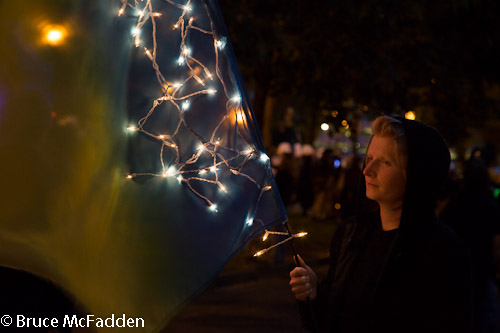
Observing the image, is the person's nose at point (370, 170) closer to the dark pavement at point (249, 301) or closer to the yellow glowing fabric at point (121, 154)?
the yellow glowing fabric at point (121, 154)

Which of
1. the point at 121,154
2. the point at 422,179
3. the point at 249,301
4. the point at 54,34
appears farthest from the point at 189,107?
the point at 249,301

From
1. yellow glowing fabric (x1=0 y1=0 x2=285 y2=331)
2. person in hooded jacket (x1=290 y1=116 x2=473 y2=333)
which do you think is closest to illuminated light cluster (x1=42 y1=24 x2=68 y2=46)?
yellow glowing fabric (x1=0 y1=0 x2=285 y2=331)

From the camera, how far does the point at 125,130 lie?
2.58 meters

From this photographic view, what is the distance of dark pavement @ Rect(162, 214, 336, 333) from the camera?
26.6 ft

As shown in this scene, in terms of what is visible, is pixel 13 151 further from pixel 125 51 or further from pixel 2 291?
pixel 2 291

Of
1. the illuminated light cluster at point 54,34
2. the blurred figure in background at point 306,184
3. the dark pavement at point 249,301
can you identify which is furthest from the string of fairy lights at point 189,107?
the blurred figure in background at point 306,184

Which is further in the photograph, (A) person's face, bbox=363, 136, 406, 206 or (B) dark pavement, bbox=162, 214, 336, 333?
(B) dark pavement, bbox=162, 214, 336, 333

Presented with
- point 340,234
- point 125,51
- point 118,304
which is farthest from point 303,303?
point 125,51

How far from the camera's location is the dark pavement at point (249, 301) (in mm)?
8094

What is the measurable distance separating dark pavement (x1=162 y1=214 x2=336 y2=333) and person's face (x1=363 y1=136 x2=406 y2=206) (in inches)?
121

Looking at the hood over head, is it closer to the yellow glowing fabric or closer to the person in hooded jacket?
the person in hooded jacket

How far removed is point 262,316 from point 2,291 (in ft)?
17.8

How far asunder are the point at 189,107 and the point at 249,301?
23.5 feet

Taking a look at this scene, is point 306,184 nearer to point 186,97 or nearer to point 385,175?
point 385,175
